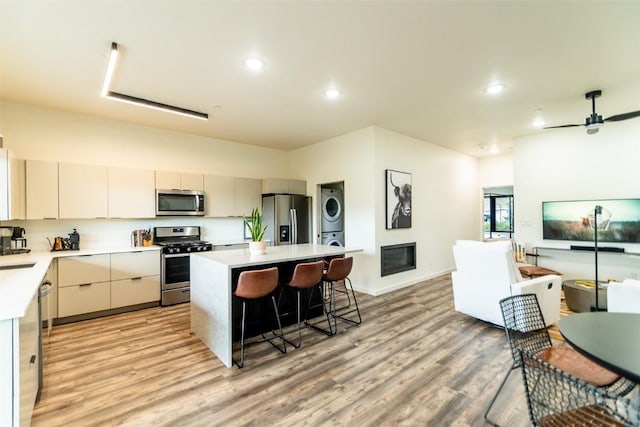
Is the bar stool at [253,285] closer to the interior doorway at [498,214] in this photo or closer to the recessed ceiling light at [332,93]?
the recessed ceiling light at [332,93]

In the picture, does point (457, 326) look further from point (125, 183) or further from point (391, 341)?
point (125, 183)

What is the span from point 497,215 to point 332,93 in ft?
28.7

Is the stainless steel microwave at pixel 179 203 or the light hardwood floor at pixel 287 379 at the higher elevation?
the stainless steel microwave at pixel 179 203

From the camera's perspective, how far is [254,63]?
9.30ft

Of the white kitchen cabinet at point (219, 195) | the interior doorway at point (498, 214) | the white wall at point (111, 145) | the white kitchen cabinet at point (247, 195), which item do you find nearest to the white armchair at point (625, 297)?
the white kitchen cabinet at point (247, 195)

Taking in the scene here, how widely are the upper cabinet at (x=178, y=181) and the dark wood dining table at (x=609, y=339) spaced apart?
506 centimetres

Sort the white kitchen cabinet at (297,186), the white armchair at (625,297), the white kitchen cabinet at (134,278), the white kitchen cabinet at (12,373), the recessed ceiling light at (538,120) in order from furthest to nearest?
the white kitchen cabinet at (297,186), the recessed ceiling light at (538,120), the white kitchen cabinet at (134,278), the white armchair at (625,297), the white kitchen cabinet at (12,373)

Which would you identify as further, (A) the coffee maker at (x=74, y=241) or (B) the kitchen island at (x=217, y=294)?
(A) the coffee maker at (x=74, y=241)

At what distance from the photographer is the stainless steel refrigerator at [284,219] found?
5.56 meters

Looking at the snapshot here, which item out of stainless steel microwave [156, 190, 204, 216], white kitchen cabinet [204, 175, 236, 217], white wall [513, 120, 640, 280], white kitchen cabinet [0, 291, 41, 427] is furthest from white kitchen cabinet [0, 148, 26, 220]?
white wall [513, 120, 640, 280]

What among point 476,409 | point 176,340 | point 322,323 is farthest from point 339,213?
point 476,409

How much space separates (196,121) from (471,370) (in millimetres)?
4863

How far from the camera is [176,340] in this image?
10.6ft

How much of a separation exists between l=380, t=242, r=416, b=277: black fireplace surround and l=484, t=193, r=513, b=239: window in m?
5.28
